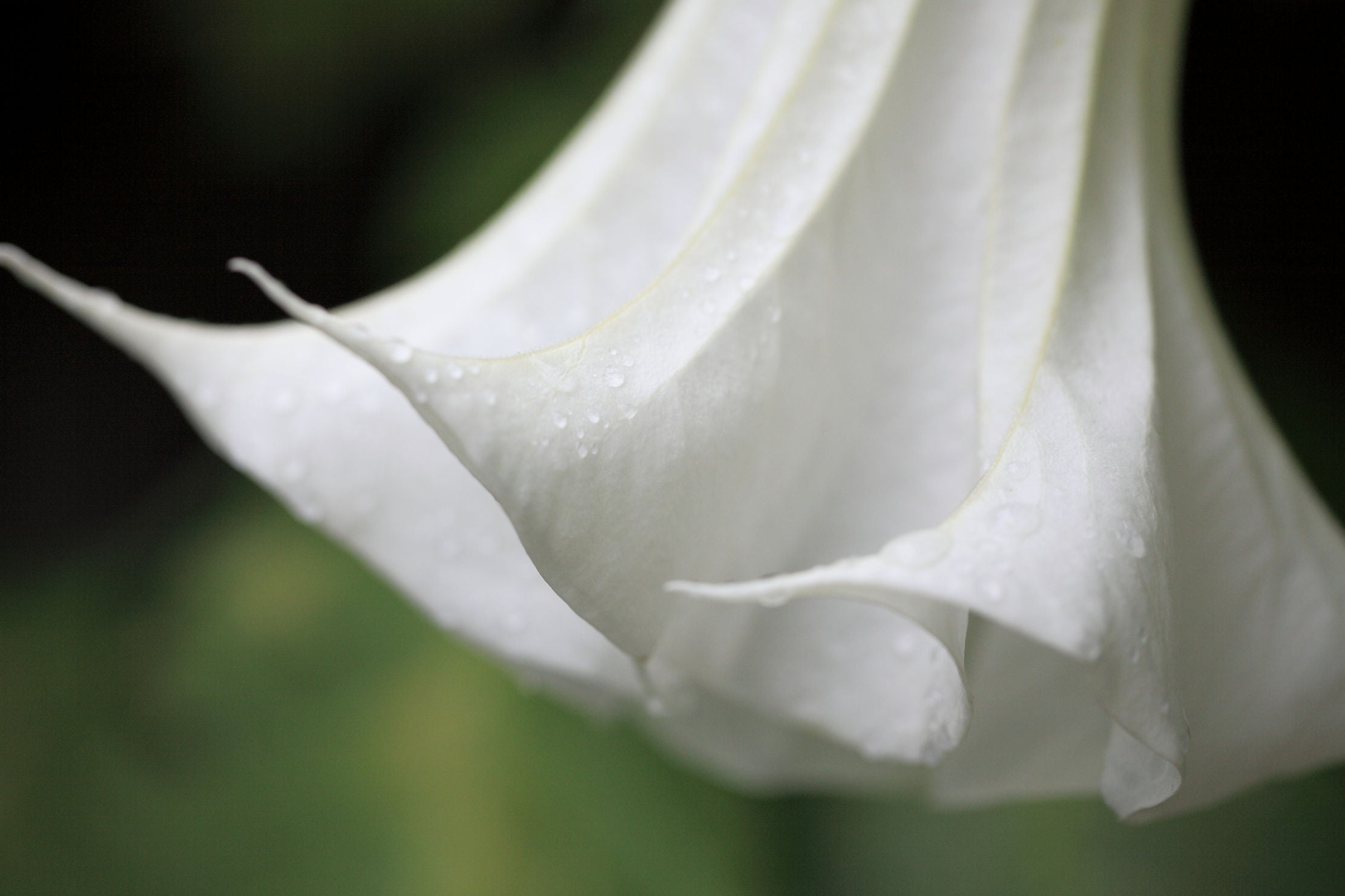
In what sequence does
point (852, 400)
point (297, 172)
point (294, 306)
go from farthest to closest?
1. point (297, 172)
2. point (852, 400)
3. point (294, 306)

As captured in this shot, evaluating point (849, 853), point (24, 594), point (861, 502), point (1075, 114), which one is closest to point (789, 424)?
point (861, 502)

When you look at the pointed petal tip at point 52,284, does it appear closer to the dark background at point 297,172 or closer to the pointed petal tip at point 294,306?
the pointed petal tip at point 294,306

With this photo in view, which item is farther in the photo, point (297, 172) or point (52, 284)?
point (297, 172)

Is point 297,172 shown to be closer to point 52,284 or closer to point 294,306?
point 52,284

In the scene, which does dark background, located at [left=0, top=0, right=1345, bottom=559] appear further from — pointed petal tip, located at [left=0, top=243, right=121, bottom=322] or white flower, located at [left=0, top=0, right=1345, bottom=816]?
pointed petal tip, located at [left=0, top=243, right=121, bottom=322]

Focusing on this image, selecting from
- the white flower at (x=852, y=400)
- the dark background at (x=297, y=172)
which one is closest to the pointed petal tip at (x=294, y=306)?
the white flower at (x=852, y=400)

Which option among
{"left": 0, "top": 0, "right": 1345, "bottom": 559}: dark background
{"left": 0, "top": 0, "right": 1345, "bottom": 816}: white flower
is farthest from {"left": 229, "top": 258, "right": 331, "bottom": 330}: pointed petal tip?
{"left": 0, "top": 0, "right": 1345, "bottom": 559}: dark background

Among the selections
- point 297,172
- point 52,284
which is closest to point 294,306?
point 52,284

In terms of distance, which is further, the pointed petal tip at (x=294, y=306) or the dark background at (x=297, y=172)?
the dark background at (x=297, y=172)

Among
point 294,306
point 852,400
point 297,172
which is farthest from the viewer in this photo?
point 297,172
